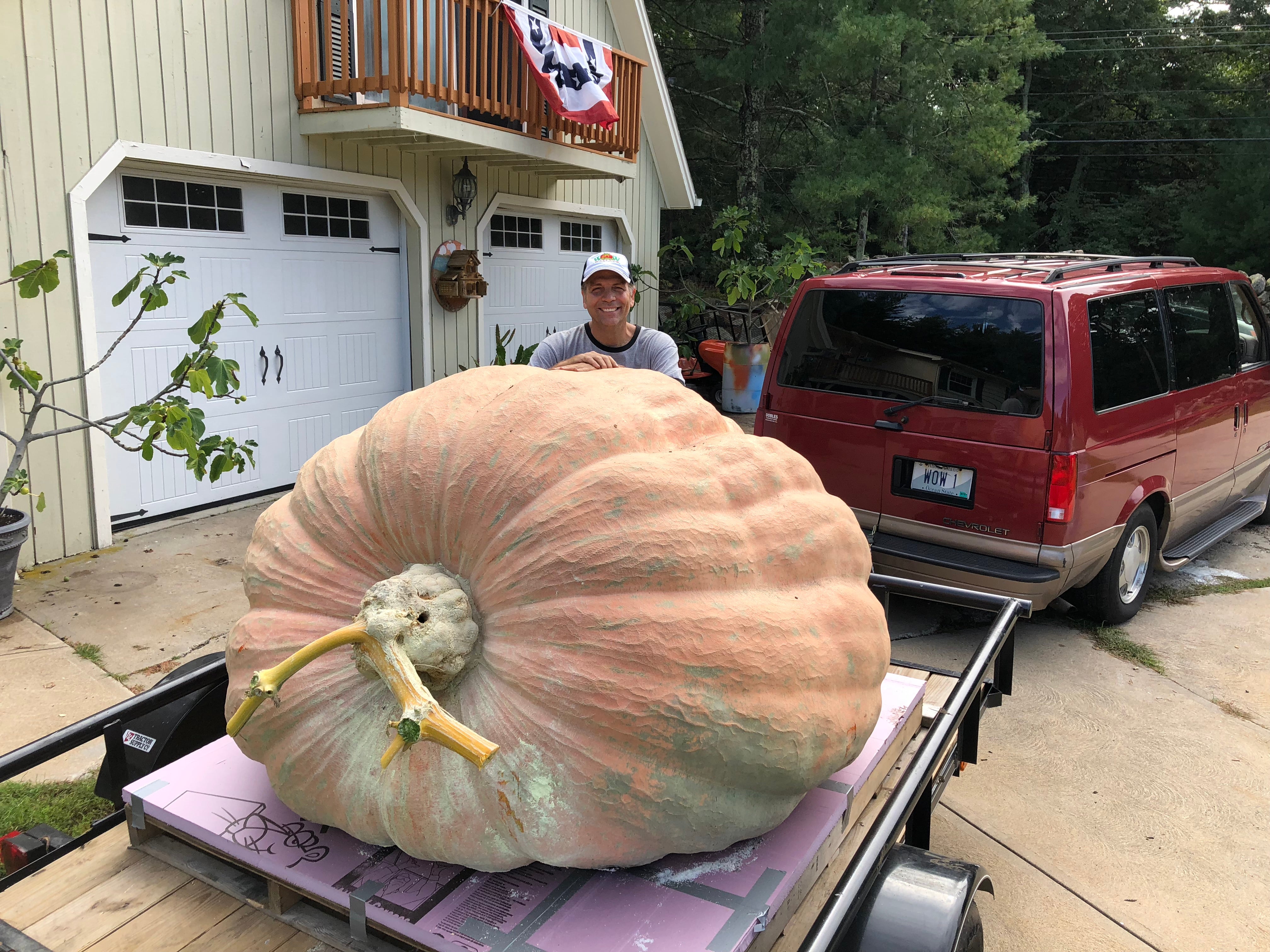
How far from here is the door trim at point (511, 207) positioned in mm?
9586

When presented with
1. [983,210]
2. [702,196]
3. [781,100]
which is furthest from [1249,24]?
[702,196]

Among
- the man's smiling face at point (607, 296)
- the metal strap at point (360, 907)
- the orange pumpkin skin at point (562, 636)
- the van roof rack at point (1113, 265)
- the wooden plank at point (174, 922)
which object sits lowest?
the wooden plank at point (174, 922)

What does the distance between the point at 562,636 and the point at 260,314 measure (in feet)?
21.8

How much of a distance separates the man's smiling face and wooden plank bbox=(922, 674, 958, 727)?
6.02 ft

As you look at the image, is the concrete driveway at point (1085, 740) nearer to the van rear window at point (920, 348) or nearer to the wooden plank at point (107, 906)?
the van rear window at point (920, 348)

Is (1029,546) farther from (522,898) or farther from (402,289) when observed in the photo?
(402,289)

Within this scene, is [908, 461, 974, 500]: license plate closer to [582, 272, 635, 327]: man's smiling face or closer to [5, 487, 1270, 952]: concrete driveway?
[5, 487, 1270, 952]: concrete driveway

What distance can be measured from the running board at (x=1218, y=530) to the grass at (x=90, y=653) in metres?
5.80

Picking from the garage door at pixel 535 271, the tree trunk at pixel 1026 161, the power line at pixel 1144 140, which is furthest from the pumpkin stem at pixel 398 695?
the tree trunk at pixel 1026 161

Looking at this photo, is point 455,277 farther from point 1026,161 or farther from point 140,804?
point 1026,161

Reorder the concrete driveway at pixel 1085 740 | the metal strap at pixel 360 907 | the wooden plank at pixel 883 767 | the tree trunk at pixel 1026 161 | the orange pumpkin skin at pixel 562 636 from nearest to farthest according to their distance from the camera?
1. the orange pumpkin skin at pixel 562 636
2. the metal strap at pixel 360 907
3. the wooden plank at pixel 883 767
4. the concrete driveway at pixel 1085 740
5. the tree trunk at pixel 1026 161

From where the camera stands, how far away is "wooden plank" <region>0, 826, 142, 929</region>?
1810 millimetres

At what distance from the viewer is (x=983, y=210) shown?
22766 millimetres

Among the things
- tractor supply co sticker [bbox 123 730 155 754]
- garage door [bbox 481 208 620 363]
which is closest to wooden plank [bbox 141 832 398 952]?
tractor supply co sticker [bbox 123 730 155 754]
